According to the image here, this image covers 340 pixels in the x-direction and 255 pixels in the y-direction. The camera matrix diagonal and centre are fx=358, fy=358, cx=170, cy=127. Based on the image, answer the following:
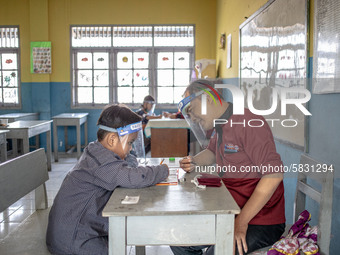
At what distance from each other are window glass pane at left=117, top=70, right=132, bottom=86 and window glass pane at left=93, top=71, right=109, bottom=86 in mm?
224

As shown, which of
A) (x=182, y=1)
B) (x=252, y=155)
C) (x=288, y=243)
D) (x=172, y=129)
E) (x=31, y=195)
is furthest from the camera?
(x=182, y=1)

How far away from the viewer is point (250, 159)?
152 cm

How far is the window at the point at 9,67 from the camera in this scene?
660 centimetres

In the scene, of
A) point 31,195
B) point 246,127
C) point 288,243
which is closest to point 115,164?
point 246,127

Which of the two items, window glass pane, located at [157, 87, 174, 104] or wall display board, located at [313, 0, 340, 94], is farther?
window glass pane, located at [157, 87, 174, 104]

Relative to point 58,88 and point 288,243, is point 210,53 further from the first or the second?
point 288,243

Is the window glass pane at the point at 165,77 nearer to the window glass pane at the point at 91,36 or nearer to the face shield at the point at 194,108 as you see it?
the window glass pane at the point at 91,36

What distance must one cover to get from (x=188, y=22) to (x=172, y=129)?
268cm

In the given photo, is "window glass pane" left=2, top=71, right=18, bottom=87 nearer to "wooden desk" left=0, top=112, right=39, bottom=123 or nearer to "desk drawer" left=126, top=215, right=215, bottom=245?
"wooden desk" left=0, top=112, right=39, bottom=123

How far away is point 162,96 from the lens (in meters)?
6.81

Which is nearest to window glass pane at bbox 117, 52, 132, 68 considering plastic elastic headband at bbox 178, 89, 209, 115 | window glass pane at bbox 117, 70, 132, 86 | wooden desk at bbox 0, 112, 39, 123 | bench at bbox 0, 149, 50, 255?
window glass pane at bbox 117, 70, 132, 86

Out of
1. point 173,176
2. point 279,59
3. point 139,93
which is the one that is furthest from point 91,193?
point 139,93

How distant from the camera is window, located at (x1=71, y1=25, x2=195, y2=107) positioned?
6629 millimetres

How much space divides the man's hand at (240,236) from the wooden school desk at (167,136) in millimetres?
3291
